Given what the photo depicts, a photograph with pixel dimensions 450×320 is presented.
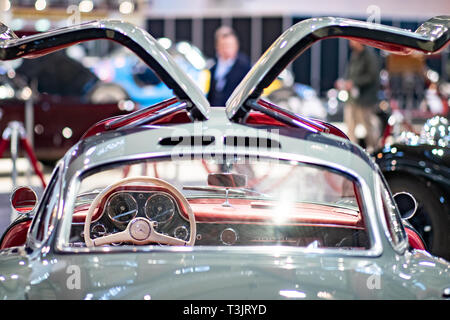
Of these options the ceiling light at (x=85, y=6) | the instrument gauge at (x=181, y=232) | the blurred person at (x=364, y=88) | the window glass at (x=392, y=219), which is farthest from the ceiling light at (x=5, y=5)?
the window glass at (x=392, y=219)

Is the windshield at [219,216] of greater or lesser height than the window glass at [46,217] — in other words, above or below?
above

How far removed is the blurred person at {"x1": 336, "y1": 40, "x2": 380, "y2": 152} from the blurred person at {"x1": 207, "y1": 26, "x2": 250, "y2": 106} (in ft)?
11.1

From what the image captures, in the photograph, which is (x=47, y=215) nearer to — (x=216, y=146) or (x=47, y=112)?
(x=216, y=146)

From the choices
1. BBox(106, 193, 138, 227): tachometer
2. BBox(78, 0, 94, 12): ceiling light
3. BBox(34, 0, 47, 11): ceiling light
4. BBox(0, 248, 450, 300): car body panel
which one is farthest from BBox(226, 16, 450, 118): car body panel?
BBox(34, 0, 47, 11): ceiling light

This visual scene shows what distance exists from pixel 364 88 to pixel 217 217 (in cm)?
845

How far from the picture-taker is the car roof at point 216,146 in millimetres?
2770

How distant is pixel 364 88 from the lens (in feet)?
38.5

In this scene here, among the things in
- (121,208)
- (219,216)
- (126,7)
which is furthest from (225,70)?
(126,7)

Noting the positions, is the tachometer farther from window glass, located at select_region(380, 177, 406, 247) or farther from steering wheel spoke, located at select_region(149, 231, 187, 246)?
window glass, located at select_region(380, 177, 406, 247)

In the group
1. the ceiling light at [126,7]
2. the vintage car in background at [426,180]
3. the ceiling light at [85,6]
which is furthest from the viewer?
the ceiling light at [126,7]

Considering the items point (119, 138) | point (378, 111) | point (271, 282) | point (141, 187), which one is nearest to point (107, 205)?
point (141, 187)

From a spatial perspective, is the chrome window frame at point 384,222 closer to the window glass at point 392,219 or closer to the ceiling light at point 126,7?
the window glass at point 392,219

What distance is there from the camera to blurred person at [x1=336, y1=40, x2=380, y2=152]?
458 inches

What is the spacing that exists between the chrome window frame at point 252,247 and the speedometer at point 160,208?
2.29ft
